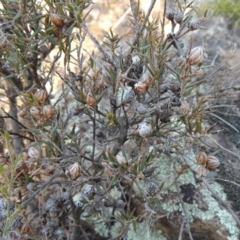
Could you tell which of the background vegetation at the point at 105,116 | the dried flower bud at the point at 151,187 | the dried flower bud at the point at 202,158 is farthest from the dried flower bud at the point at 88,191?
the dried flower bud at the point at 202,158

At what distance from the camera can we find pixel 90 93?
111 centimetres

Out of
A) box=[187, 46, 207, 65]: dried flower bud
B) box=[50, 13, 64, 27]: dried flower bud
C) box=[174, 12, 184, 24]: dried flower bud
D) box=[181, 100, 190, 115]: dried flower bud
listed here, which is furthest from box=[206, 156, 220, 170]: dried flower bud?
box=[50, 13, 64, 27]: dried flower bud

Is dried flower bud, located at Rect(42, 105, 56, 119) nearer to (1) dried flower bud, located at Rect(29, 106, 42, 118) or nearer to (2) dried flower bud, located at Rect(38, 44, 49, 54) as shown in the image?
(1) dried flower bud, located at Rect(29, 106, 42, 118)

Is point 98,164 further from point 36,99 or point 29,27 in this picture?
point 29,27

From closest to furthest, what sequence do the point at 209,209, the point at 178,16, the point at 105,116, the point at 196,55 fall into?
1. the point at 196,55
2. the point at 178,16
3. the point at 105,116
4. the point at 209,209

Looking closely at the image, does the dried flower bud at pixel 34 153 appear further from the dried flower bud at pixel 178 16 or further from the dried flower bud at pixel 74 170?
the dried flower bud at pixel 178 16

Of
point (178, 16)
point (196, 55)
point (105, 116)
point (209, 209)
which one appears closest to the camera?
point (196, 55)

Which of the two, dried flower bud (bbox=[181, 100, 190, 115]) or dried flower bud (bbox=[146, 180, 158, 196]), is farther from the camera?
dried flower bud (bbox=[146, 180, 158, 196])

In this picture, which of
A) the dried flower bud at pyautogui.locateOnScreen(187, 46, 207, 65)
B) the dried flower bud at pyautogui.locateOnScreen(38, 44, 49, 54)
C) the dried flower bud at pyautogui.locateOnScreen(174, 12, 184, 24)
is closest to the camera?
the dried flower bud at pyautogui.locateOnScreen(187, 46, 207, 65)

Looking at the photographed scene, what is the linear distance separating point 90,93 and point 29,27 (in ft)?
1.07

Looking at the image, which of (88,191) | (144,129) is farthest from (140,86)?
(88,191)

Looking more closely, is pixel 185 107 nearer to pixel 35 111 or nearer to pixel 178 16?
pixel 178 16

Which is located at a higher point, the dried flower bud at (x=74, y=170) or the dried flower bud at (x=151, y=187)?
the dried flower bud at (x=74, y=170)

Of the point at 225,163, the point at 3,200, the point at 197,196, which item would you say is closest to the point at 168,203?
the point at 197,196
